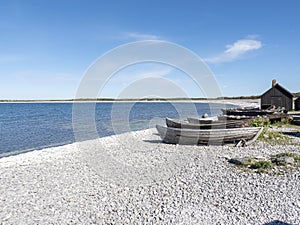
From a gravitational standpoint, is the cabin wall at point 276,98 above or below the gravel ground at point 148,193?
above

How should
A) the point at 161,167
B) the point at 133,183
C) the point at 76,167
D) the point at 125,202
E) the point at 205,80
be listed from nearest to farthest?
the point at 125,202 < the point at 133,183 < the point at 161,167 < the point at 76,167 < the point at 205,80

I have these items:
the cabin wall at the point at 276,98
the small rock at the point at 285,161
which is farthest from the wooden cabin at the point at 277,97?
the small rock at the point at 285,161

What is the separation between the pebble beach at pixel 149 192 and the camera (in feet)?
15.9

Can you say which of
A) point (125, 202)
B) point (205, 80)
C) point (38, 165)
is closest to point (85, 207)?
point (125, 202)

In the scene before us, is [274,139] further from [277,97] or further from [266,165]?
[277,97]

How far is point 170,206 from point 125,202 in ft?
3.68

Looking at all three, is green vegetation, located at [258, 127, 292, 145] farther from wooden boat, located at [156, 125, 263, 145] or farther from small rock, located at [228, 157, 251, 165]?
small rock, located at [228, 157, 251, 165]

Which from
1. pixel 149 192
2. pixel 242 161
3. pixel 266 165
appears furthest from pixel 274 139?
pixel 149 192

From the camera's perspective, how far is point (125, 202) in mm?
5617

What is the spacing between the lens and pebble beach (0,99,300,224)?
15.9ft

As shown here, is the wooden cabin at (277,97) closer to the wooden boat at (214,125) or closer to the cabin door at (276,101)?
the cabin door at (276,101)

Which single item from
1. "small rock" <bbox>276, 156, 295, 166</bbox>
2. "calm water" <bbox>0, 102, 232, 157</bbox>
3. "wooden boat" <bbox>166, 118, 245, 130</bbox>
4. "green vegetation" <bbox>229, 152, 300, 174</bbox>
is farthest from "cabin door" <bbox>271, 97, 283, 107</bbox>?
"small rock" <bbox>276, 156, 295, 166</bbox>

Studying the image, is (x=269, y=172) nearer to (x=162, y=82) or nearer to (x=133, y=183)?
(x=133, y=183)

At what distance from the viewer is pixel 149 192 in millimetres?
6164
